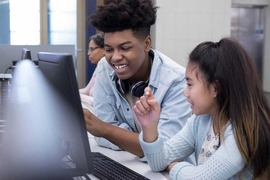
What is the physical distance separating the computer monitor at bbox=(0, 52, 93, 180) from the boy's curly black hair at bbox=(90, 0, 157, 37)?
466mm

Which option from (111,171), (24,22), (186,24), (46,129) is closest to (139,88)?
(111,171)

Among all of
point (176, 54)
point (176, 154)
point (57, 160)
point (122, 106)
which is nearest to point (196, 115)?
point (176, 154)

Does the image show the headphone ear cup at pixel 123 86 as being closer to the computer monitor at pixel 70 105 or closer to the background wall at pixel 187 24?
the computer monitor at pixel 70 105

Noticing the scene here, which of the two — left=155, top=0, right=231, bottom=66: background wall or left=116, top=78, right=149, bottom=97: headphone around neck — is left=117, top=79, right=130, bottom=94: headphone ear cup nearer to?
left=116, top=78, right=149, bottom=97: headphone around neck

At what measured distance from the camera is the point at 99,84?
164cm

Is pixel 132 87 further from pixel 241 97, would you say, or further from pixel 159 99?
pixel 241 97

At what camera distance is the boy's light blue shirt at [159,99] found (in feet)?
4.70

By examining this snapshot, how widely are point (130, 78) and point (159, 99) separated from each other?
17 cm

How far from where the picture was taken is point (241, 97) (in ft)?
3.73

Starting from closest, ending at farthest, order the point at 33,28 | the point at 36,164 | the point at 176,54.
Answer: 1. the point at 36,164
2. the point at 176,54
3. the point at 33,28

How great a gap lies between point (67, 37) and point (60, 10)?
336mm

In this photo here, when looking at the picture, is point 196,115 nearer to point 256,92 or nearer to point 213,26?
point 256,92

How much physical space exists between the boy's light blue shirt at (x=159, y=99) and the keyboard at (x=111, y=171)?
20 cm

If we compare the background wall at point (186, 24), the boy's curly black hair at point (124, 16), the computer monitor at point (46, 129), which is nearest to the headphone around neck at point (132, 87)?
the boy's curly black hair at point (124, 16)
